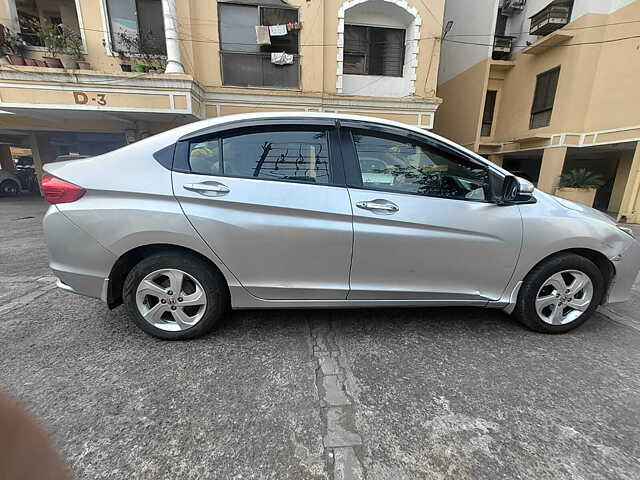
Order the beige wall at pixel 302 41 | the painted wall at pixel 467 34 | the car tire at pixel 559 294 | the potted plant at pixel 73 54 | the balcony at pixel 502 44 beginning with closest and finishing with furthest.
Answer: the car tire at pixel 559 294 → the potted plant at pixel 73 54 → the beige wall at pixel 302 41 → the painted wall at pixel 467 34 → the balcony at pixel 502 44

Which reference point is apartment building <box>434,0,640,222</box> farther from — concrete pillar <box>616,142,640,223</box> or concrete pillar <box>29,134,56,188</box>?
concrete pillar <box>29,134,56,188</box>

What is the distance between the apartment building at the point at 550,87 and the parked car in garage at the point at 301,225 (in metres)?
9.56

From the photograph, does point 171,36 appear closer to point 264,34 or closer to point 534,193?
point 264,34

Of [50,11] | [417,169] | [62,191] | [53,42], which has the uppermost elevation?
[50,11]

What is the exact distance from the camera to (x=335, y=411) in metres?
1.71

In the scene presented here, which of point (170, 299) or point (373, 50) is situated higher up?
point (373, 50)

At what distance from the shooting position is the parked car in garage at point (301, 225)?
6.89 ft

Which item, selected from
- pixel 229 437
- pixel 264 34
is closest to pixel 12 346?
pixel 229 437

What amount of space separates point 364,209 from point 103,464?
1970mm

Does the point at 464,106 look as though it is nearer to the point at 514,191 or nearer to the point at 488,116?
the point at 488,116

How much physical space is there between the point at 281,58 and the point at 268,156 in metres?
7.54

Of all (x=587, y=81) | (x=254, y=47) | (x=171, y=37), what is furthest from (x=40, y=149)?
(x=587, y=81)

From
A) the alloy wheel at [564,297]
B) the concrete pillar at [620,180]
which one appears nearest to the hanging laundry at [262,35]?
the alloy wheel at [564,297]

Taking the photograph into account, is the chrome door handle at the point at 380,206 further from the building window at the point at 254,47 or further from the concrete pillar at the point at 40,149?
the concrete pillar at the point at 40,149
